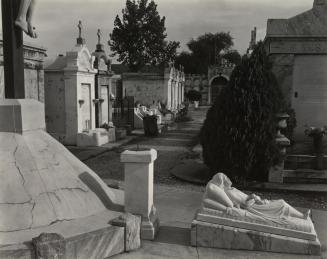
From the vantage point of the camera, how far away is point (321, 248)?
5.39 metres

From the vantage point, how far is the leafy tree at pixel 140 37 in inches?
1970

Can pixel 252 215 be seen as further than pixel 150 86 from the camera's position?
No

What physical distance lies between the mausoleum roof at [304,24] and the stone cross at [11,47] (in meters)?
7.86

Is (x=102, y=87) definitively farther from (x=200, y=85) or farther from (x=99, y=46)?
(x=200, y=85)

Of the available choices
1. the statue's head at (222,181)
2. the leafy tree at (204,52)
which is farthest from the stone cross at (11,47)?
the leafy tree at (204,52)

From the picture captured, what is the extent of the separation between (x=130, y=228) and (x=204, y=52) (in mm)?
71409

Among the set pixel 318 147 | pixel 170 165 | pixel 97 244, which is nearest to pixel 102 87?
pixel 170 165

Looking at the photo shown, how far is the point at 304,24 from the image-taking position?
1155 cm

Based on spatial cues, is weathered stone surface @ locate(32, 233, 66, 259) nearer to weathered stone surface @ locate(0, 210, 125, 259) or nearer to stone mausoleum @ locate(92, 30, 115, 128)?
weathered stone surface @ locate(0, 210, 125, 259)

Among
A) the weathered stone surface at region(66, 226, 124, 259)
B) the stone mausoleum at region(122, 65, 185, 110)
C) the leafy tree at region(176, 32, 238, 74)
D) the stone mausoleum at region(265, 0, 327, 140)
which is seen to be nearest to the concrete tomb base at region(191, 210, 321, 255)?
the weathered stone surface at region(66, 226, 124, 259)

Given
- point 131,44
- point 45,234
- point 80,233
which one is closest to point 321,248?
point 80,233

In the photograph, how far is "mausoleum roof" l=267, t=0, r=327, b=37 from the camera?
11.4 m

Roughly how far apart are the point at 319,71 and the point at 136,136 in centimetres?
964

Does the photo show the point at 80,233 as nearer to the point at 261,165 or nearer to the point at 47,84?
the point at 261,165
